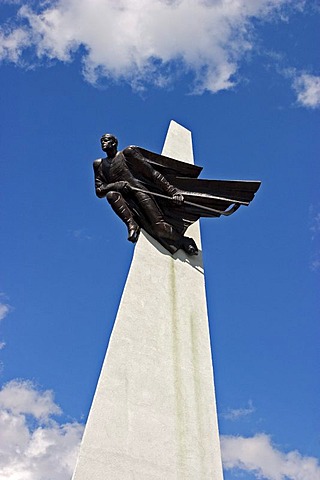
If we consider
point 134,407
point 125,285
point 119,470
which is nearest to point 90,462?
point 119,470

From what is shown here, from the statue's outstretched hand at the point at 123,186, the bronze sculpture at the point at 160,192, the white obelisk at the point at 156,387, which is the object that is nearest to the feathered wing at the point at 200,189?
the bronze sculpture at the point at 160,192

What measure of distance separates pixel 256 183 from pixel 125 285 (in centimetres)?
357

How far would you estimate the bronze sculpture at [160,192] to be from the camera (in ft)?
32.7

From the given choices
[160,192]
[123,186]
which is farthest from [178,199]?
[123,186]

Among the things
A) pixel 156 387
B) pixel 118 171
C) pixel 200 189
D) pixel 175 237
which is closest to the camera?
pixel 156 387

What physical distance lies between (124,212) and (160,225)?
68cm

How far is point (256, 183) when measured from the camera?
10.7 m

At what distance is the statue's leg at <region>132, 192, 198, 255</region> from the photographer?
991cm

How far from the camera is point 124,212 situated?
9852 mm

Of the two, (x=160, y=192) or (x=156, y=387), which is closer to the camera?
(x=156, y=387)

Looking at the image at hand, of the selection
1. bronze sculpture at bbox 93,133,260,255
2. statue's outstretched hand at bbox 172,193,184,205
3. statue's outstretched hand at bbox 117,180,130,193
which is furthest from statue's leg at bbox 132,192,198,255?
statue's outstretched hand at bbox 172,193,184,205

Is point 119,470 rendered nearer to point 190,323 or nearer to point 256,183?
point 190,323

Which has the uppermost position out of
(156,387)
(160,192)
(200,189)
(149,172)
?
(200,189)

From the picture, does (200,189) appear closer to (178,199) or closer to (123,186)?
(178,199)
